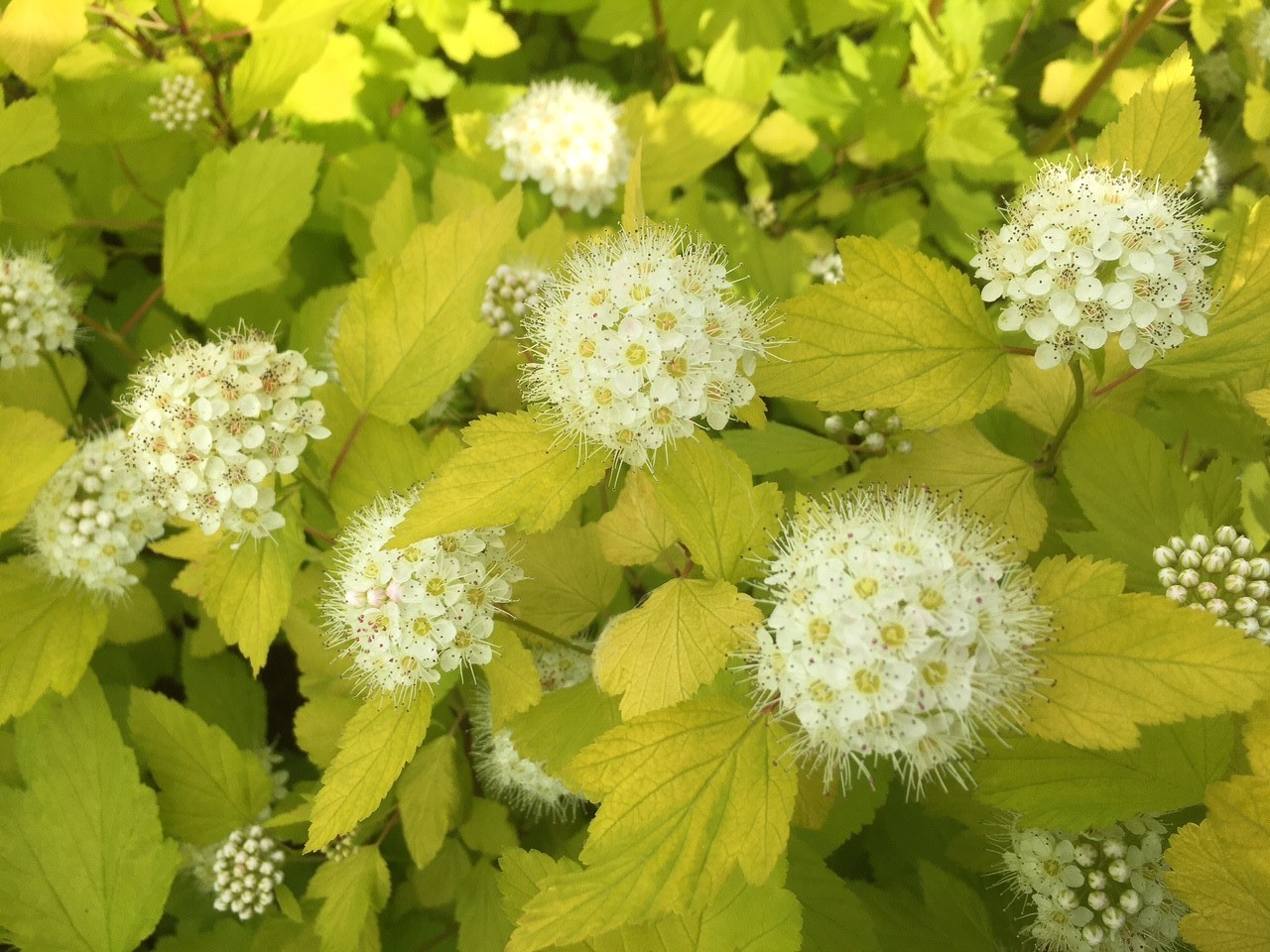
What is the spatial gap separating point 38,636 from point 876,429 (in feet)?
6.83

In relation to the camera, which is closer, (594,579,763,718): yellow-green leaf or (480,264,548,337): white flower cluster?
(594,579,763,718): yellow-green leaf

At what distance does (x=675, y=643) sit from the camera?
1467mm

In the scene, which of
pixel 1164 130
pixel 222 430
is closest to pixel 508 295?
pixel 222 430

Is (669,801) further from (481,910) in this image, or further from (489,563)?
(481,910)

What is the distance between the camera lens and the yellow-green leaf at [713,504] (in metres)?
1.52

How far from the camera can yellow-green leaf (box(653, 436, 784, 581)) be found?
1.52m

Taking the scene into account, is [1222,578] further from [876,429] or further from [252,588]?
[252,588]

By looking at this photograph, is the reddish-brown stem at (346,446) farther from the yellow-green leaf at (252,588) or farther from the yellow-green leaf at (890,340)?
the yellow-green leaf at (890,340)

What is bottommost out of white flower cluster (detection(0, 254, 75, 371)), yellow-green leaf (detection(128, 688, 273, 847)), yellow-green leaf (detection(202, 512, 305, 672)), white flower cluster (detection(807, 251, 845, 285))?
yellow-green leaf (detection(128, 688, 273, 847))

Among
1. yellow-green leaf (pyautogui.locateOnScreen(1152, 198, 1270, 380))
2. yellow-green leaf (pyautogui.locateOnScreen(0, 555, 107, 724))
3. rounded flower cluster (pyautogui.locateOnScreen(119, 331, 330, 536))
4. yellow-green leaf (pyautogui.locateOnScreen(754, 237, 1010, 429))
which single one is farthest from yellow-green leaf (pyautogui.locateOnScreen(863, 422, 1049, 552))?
yellow-green leaf (pyautogui.locateOnScreen(0, 555, 107, 724))

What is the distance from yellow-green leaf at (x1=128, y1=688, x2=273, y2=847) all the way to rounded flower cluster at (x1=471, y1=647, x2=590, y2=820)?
58cm

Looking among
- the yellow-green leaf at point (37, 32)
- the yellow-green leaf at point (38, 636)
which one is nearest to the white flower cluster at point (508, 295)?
the yellow-green leaf at point (37, 32)

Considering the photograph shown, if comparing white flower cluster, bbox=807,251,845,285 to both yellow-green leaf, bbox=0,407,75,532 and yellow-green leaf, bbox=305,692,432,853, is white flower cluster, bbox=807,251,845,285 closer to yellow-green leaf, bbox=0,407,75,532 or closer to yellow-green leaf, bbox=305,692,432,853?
yellow-green leaf, bbox=305,692,432,853

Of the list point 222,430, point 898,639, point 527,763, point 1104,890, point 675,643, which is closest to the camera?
point 898,639
